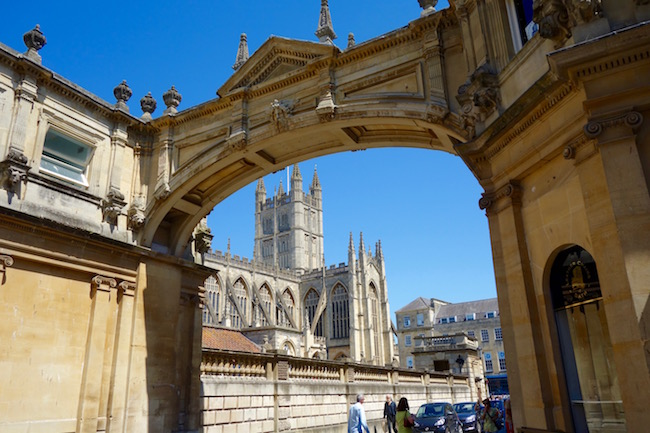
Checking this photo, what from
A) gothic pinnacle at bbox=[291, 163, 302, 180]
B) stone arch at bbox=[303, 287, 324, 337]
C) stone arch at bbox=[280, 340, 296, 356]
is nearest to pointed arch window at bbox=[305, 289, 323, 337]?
stone arch at bbox=[303, 287, 324, 337]

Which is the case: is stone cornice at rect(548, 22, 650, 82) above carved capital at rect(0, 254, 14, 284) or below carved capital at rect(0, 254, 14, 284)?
above

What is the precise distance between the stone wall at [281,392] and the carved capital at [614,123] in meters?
10.8

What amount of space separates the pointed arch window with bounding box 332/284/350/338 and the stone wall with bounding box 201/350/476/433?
58111 mm

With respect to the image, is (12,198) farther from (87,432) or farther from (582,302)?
(582,302)

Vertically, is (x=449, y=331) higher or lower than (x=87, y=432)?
higher

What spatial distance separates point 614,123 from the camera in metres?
5.94

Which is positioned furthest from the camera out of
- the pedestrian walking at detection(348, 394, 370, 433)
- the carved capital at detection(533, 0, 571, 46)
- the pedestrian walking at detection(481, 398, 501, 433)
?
the pedestrian walking at detection(481, 398, 501, 433)

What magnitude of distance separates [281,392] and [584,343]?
10.2m

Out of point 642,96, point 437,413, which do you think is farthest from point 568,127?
point 437,413

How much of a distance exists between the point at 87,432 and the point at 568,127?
35.0ft

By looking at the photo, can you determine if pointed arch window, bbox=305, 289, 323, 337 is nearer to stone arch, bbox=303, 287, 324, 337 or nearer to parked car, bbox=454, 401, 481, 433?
stone arch, bbox=303, 287, 324, 337

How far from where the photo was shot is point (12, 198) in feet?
33.5

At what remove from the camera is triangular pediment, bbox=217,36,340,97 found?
37.4 feet

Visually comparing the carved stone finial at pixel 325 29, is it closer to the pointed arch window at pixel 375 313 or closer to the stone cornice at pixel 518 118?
the stone cornice at pixel 518 118
